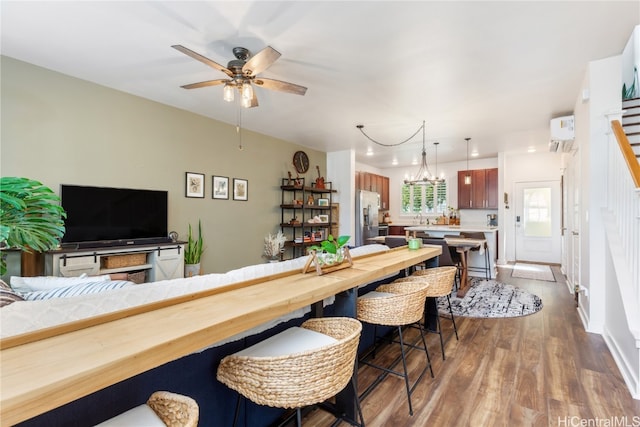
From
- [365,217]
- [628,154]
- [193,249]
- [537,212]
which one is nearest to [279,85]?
[193,249]

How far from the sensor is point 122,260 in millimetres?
3381

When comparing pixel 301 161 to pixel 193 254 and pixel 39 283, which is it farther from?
pixel 39 283

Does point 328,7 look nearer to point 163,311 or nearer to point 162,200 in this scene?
point 163,311

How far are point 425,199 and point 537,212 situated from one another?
263cm

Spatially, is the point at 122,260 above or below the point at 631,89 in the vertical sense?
below

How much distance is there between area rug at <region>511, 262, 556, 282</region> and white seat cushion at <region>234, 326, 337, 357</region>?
573 centimetres

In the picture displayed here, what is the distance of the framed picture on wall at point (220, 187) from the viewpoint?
4625 mm

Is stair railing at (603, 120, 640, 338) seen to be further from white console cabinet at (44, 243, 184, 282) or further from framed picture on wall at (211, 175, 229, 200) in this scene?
framed picture on wall at (211, 175, 229, 200)

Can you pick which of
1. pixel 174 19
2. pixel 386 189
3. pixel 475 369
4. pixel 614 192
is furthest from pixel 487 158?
pixel 174 19

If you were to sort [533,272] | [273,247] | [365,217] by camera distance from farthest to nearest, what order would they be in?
[365,217] < [533,272] < [273,247]

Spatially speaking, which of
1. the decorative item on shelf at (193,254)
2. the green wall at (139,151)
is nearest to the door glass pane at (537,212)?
the green wall at (139,151)

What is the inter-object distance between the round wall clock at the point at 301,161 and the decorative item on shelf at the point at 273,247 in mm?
1549

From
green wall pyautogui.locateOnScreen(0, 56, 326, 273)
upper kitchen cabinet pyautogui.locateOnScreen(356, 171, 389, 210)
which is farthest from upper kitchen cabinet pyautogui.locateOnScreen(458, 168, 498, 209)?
green wall pyautogui.locateOnScreen(0, 56, 326, 273)

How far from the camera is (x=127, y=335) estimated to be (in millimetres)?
867
